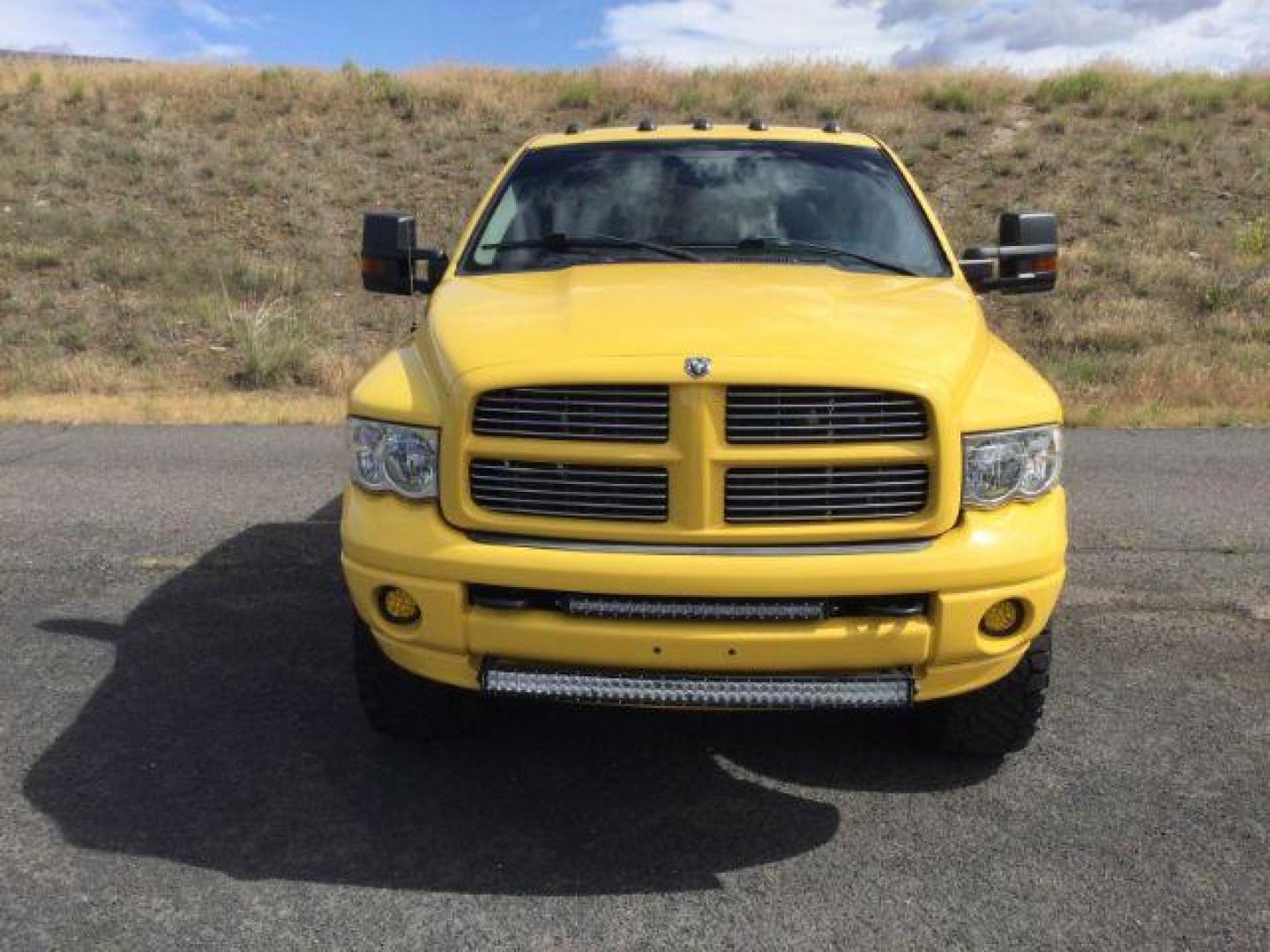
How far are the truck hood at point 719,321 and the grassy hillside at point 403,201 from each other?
6.83 meters

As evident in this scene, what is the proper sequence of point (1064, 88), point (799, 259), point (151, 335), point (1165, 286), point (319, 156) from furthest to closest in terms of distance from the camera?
point (1064, 88) < point (319, 156) < point (1165, 286) < point (151, 335) < point (799, 259)

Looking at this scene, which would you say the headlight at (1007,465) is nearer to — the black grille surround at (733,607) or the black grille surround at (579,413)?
the black grille surround at (733,607)

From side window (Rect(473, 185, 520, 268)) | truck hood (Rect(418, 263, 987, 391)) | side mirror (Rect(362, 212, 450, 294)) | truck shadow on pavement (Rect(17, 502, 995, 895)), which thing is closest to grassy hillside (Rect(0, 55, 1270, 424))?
side mirror (Rect(362, 212, 450, 294))

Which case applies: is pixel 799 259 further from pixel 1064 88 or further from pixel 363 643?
pixel 1064 88

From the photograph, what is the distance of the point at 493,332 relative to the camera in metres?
3.39

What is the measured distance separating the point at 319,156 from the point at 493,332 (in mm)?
21729

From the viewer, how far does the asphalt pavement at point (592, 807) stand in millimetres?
2814

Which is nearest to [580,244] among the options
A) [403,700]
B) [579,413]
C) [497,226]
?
[497,226]

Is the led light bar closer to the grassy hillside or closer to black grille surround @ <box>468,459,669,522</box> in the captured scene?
black grille surround @ <box>468,459,669,522</box>

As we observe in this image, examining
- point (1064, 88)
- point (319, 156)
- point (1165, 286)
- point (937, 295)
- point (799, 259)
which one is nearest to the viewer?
point (937, 295)

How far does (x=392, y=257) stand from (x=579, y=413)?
1888 millimetres

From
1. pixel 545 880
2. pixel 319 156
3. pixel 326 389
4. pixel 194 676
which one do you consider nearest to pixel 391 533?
pixel 545 880

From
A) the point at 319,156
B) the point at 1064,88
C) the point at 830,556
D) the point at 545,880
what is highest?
the point at 1064,88

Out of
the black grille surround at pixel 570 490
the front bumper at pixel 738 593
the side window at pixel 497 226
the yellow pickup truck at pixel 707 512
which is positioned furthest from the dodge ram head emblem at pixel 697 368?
the side window at pixel 497 226
